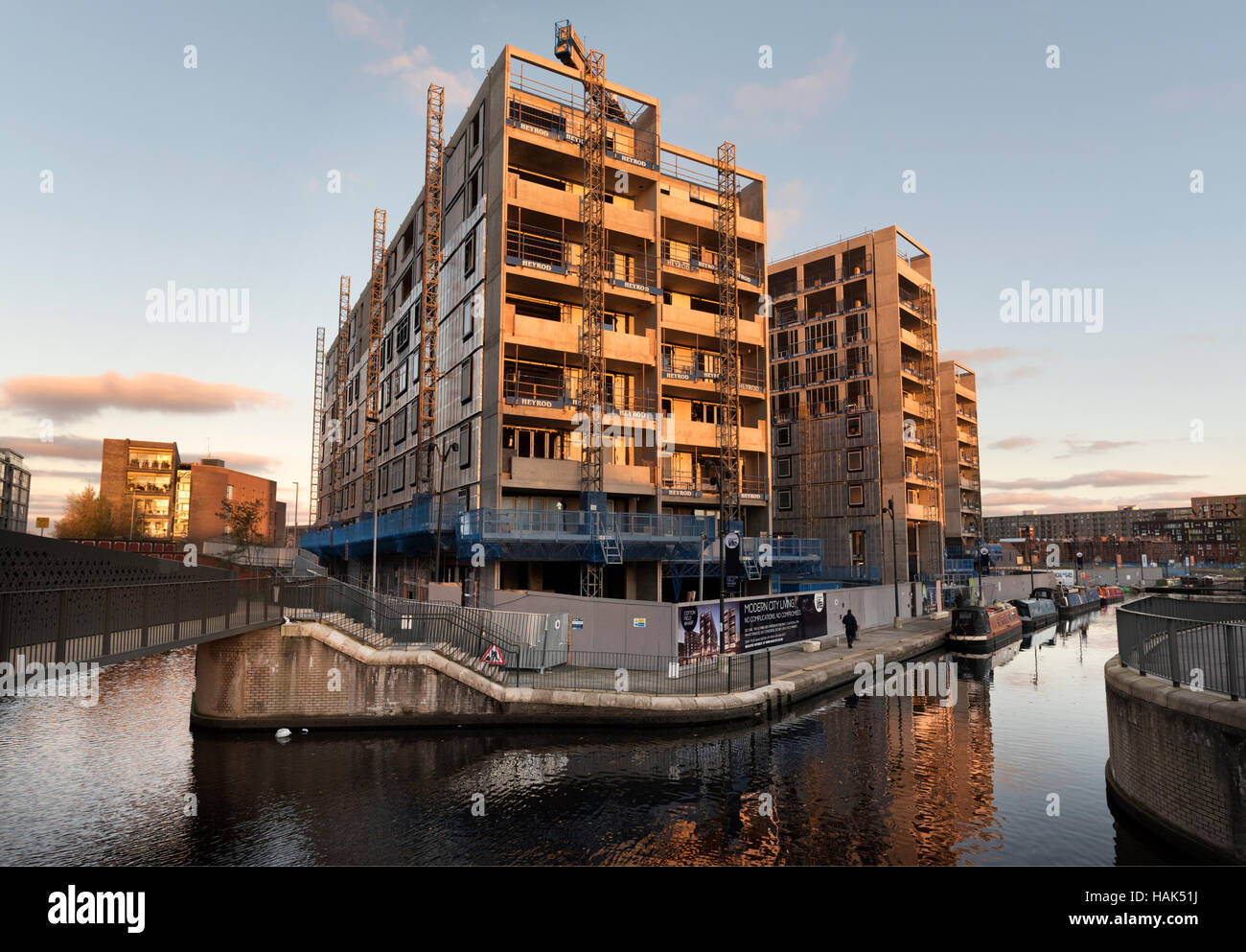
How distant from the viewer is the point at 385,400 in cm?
6956

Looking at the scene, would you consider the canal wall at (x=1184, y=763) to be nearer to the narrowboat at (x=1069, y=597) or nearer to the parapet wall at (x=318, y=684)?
the parapet wall at (x=318, y=684)

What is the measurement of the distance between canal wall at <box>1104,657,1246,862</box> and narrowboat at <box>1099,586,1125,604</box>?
80105 mm

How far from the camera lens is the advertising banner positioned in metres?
26.7

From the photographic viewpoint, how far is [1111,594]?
8631 centimetres

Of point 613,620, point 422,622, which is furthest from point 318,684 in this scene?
point 613,620

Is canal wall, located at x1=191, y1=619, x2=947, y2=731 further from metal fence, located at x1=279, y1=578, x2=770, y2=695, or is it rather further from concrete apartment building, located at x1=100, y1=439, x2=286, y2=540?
concrete apartment building, located at x1=100, y1=439, x2=286, y2=540

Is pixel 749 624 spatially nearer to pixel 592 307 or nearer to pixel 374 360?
pixel 592 307

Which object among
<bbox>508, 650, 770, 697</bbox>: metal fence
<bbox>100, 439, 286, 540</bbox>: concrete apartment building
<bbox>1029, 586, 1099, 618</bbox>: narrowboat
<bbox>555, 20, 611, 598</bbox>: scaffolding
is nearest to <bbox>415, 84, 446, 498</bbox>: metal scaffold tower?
<bbox>555, 20, 611, 598</bbox>: scaffolding

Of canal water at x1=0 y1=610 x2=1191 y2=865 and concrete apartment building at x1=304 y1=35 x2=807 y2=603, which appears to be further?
concrete apartment building at x1=304 y1=35 x2=807 y2=603

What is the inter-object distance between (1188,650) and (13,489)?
640 ft

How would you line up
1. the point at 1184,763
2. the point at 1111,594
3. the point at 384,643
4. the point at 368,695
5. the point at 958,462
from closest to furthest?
the point at 1184,763
the point at 368,695
the point at 384,643
the point at 1111,594
the point at 958,462

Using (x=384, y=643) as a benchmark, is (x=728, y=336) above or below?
above
